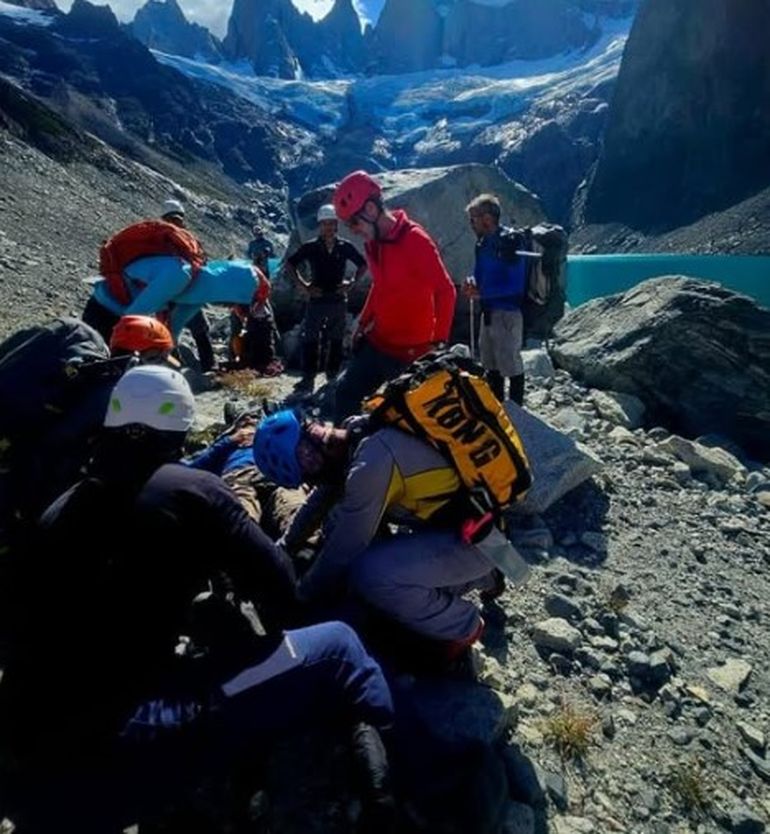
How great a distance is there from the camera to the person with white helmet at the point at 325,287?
A: 10766mm

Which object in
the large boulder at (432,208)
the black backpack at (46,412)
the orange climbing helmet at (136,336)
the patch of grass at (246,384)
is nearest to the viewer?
the black backpack at (46,412)

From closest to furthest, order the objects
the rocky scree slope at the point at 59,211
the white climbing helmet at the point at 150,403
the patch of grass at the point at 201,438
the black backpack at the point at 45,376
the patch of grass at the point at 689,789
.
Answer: the white climbing helmet at the point at 150,403 → the patch of grass at the point at 689,789 → the black backpack at the point at 45,376 → the patch of grass at the point at 201,438 → the rocky scree slope at the point at 59,211

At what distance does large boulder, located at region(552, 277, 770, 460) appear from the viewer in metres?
12.3

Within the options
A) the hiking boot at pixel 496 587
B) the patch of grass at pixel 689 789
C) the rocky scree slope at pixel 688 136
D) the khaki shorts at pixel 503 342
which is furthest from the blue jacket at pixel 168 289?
the rocky scree slope at pixel 688 136

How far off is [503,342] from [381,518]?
211 inches

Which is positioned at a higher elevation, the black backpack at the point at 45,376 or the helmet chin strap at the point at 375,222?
the helmet chin strap at the point at 375,222

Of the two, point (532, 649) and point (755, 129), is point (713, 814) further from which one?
point (755, 129)

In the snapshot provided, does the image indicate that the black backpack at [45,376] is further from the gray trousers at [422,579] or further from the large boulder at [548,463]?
the large boulder at [548,463]

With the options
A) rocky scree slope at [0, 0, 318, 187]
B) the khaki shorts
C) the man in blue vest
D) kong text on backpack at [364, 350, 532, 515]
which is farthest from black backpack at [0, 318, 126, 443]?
rocky scree slope at [0, 0, 318, 187]

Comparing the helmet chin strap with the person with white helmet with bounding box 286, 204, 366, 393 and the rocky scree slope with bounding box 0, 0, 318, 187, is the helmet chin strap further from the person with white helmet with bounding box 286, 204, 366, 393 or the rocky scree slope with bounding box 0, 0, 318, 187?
the rocky scree slope with bounding box 0, 0, 318, 187

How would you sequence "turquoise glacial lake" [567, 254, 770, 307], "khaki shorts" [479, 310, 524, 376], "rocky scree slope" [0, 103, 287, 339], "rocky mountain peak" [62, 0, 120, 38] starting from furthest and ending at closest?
"rocky mountain peak" [62, 0, 120, 38]
"turquoise glacial lake" [567, 254, 770, 307]
"rocky scree slope" [0, 103, 287, 339]
"khaki shorts" [479, 310, 524, 376]

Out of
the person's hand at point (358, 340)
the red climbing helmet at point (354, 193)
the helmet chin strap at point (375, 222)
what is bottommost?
the person's hand at point (358, 340)

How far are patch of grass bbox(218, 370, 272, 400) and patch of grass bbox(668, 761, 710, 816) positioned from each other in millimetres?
7762

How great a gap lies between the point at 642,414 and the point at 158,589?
35.8 ft
